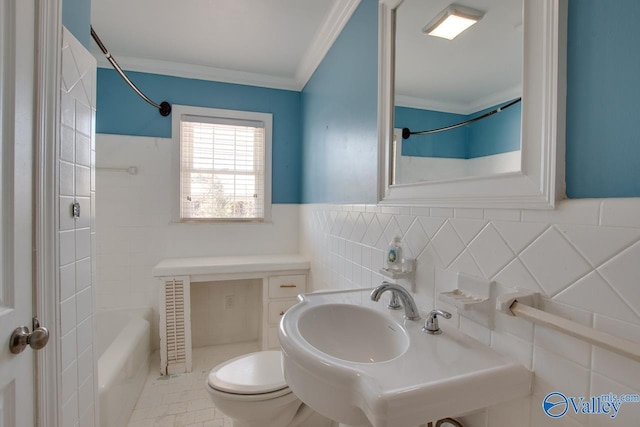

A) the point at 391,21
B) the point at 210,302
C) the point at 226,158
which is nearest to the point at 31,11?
the point at 391,21

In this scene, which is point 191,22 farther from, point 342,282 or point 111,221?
point 342,282

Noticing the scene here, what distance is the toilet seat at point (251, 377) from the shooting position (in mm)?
1299

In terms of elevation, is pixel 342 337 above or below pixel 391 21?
below

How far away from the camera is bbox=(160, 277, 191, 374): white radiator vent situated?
2139 millimetres

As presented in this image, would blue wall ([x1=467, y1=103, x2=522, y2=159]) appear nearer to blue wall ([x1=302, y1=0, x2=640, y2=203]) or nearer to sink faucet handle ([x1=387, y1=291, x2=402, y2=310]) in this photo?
blue wall ([x1=302, y1=0, x2=640, y2=203])

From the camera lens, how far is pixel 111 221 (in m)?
2.39

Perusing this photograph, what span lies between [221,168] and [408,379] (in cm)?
243

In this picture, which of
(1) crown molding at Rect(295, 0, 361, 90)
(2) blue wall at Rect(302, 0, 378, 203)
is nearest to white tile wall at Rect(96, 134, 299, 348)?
(2) blue wall at Rect(302, 0, 378, 203)

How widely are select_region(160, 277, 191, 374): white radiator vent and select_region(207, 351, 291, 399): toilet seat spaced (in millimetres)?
856

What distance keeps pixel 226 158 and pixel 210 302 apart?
1333mm

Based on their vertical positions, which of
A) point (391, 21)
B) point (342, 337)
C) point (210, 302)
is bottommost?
point (210, 302)

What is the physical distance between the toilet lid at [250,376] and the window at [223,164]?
A: 57.1 inches

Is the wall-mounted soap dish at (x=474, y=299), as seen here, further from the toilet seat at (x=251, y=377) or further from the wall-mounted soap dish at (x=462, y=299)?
the toilet seat at (x=251, y=377)

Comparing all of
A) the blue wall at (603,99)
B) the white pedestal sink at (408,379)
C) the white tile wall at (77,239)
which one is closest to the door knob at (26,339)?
the white tile wall at (77,239)
